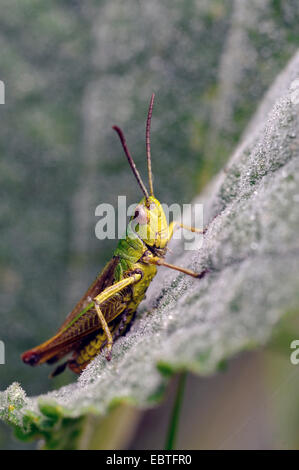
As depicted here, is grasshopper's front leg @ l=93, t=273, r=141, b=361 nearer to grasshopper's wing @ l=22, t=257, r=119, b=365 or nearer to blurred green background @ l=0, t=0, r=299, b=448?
grasshopper's wing @ l=22, t=257, r=119, b=365

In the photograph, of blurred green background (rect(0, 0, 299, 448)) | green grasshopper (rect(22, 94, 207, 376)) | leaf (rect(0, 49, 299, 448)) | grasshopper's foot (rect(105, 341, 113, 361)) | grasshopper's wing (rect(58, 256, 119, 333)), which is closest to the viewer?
leaf (rect(0, 49, 299, 448))

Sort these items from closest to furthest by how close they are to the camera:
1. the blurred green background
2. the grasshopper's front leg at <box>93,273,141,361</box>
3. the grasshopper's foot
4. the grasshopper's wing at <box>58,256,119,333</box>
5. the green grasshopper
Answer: the grasshopper's foot
the grasshopper's front leg at <box>93,273,141,361</box>
the green grasshopper
the grasshopper's wing at <box>58,256,119,333</box>
the blurred green background

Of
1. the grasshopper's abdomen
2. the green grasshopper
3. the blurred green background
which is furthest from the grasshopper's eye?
the blurred green background

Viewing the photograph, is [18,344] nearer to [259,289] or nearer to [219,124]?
[219,124]

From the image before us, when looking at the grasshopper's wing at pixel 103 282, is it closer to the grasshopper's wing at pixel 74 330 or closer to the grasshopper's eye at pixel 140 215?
the grasshopper's wing at pixel 74 330

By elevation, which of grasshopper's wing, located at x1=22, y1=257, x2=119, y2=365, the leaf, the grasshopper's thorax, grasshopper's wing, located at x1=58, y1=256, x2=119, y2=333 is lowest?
the leaf

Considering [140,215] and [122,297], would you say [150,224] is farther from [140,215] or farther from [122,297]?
[122,297]
